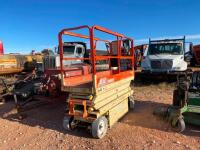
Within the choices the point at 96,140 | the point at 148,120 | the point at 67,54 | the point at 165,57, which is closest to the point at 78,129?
the point at 96,140

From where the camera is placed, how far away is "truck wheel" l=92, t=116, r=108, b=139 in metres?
4.24

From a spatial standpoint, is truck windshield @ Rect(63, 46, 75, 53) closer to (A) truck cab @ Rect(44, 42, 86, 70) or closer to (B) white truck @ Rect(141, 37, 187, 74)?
(A) truck cab @ Rect(44, 42, 86, 70)

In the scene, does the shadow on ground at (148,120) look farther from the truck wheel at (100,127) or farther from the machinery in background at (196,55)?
the machinery in background at (196,55)

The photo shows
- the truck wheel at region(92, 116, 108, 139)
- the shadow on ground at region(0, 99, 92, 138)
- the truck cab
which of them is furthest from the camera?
the truck cab

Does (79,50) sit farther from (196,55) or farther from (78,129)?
(196,55)

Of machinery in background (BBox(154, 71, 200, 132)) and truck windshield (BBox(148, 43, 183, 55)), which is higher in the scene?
truck windshield (BBox(148, 43, 183, 55))

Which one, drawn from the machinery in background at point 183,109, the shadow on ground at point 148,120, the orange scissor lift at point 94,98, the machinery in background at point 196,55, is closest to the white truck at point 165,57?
the shadow on ground at point 148,120

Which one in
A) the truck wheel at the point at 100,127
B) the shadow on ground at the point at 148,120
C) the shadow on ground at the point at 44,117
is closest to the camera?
the truck wheel at the point at 100,127

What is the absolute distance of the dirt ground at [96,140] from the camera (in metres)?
4.14

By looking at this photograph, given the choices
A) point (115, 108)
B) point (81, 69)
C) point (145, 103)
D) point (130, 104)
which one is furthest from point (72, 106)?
point (145, 103)

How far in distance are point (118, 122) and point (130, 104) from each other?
1.20 meters

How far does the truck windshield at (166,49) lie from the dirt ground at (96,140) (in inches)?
235

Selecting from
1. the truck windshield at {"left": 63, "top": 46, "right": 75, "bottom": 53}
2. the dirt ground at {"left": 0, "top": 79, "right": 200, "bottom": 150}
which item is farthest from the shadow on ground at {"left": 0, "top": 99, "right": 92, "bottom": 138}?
the truck windshield at {"left": 63, "top": 46, "right": 75, "bottom": 53}

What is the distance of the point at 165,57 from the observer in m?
10.7
